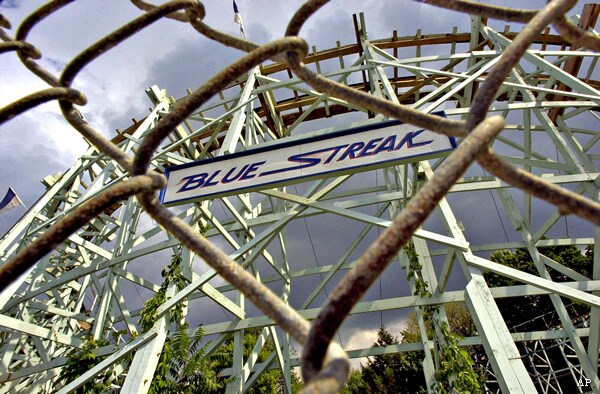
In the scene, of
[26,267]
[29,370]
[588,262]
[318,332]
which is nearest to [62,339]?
[29,370]

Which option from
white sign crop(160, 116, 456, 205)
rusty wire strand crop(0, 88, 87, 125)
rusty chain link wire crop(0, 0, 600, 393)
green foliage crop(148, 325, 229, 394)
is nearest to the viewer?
rusty chain link wire crop(0, 0, 600, 393)

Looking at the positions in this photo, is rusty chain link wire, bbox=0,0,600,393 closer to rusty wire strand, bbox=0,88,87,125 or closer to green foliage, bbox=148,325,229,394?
rusty wire strand, bbox=0,88,87,125

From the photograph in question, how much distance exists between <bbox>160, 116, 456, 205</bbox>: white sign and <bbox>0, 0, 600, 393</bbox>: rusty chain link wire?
2.05 metres

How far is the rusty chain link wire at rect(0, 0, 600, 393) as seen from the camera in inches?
19.5

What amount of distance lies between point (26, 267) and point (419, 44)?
8.50 m

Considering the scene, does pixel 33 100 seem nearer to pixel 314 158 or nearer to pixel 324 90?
pixel 324 90

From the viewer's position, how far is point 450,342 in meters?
3.15

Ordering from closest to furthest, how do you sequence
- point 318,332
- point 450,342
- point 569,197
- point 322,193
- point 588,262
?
A: point 318,332, point 569,197, point 450,342, point 322,193, point 588,262

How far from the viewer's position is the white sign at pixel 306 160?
305 cm

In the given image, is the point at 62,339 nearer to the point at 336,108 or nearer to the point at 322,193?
the point at 322,193

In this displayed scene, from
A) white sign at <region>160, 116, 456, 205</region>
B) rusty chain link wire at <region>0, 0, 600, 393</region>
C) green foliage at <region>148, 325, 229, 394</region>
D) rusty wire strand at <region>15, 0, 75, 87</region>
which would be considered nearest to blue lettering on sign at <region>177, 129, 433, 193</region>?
white sign at <region>160, 116, 456, 205</region>

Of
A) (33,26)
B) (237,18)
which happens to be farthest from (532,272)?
(33,26)

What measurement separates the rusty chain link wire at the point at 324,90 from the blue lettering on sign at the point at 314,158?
6.75 ft

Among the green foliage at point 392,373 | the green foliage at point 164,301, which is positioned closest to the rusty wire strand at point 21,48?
the green foliage at point 164,301
